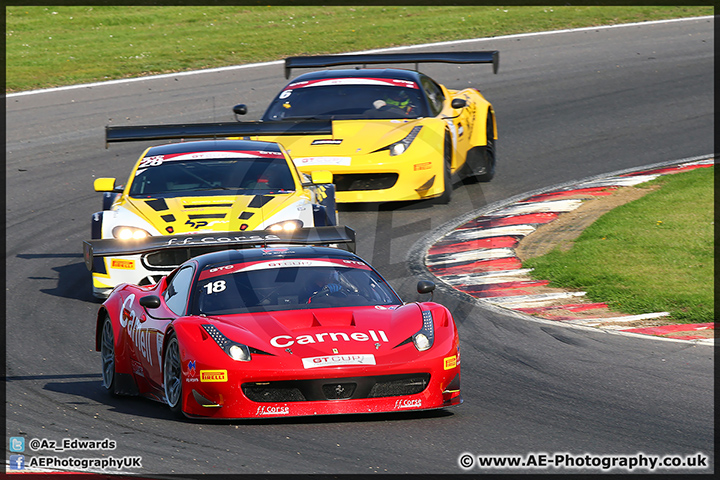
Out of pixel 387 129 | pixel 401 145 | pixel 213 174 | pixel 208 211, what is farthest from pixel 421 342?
pixel 387 129

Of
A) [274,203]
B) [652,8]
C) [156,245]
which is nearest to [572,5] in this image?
[652,8]

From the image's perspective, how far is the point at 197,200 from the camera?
11.1 m

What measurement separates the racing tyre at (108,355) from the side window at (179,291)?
1.96ft

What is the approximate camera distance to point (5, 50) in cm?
2428

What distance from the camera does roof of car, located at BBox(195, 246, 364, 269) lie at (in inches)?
319

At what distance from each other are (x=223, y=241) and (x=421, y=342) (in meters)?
2.38

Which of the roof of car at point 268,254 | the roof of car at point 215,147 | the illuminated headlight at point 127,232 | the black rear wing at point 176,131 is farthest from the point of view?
the roof of car at point 215,147

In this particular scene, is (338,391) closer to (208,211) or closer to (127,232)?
(208,211)

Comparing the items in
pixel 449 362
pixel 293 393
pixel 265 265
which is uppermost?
Result: pixel 265 265

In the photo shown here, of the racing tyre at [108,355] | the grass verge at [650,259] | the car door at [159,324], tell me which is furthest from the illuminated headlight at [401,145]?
the car door at [159,324]

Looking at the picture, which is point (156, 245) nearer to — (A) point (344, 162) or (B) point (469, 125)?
(A) point (344, 162)

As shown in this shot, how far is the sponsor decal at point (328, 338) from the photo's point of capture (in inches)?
274

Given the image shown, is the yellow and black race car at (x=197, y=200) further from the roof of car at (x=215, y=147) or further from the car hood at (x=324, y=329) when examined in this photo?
the car hood at (x=324, y=329)

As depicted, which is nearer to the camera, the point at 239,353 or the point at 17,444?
the point at 17,444
